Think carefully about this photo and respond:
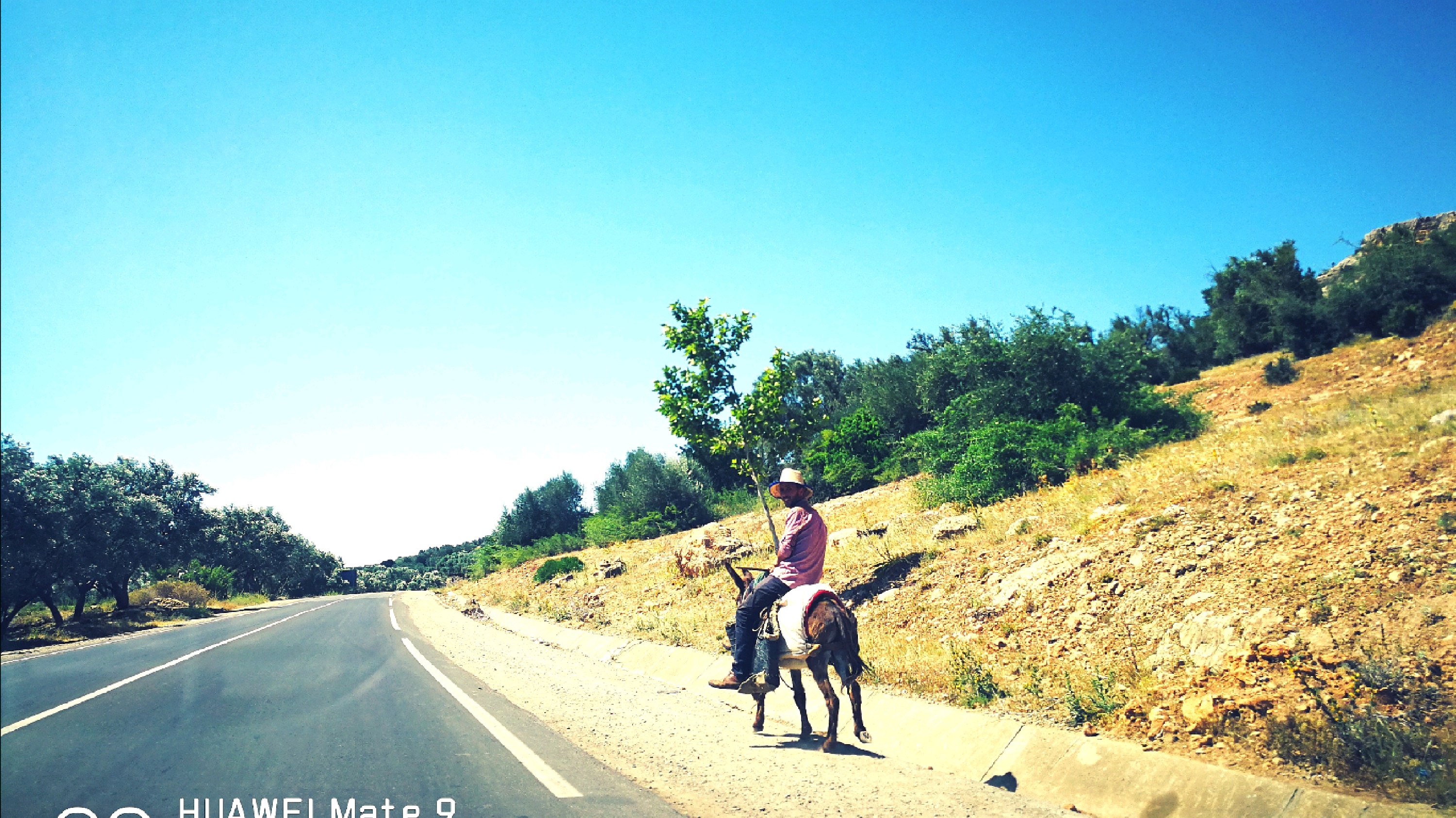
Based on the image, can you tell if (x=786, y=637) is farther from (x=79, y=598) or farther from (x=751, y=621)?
(x=79, y=598)

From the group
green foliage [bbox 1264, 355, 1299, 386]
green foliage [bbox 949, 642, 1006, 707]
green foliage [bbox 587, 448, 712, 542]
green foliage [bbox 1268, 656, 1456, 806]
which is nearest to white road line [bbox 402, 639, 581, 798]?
green foliage [bbox 949, 642, 1006, 707]

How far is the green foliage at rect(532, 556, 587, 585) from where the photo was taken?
3106cm

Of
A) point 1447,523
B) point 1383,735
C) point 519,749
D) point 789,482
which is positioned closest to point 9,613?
point 519,749

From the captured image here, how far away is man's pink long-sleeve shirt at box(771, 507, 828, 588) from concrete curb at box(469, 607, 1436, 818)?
65.6 inches

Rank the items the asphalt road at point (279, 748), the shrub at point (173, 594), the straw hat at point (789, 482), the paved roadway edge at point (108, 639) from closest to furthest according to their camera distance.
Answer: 1. the asphalt road at point (279, 748)
2. the paved roadway edge at point (108, 639)
3. the straw hat at point (789, 482)
4. the shrub at point (173, 594)

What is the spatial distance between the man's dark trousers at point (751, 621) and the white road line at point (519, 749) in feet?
7.70

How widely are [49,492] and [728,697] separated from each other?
25.9 feet

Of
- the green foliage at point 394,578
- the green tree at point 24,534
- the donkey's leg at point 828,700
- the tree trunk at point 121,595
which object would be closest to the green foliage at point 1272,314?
the donkey's leg at point 828,700

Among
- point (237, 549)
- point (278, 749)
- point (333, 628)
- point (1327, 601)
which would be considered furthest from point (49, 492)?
point (237, 549)

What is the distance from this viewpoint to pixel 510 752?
6406 mm

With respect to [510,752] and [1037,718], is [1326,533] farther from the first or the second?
[510,752]

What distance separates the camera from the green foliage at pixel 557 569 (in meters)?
31.1

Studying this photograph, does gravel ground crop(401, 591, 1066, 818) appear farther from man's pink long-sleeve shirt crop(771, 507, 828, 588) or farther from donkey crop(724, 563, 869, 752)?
man's pink long-sleeve shirt crop(771, 507, 828, 588)

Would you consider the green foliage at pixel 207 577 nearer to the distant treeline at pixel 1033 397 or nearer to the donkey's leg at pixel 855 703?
the distant treeline at pixel 1033 397
